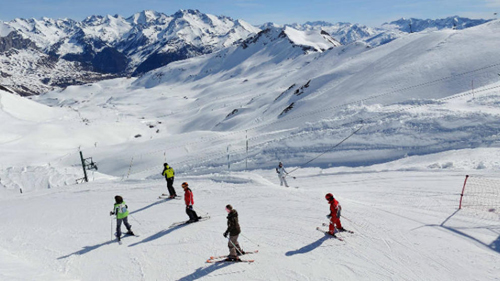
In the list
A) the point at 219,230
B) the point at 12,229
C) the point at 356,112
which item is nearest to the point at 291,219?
the point at 219,230

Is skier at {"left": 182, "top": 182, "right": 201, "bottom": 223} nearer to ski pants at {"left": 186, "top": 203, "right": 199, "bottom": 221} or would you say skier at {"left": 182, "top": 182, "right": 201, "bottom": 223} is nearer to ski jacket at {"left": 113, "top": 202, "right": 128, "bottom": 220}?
ski pants at {"left": 186, "top": 203, "right": 199, "bottom": 221}

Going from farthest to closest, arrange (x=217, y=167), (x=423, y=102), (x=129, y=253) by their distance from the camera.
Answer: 1. (x=423, y=102)
2. (x=217, y=167)
3. (x=129, y=253)

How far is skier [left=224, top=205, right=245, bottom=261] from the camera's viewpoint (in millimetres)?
10461

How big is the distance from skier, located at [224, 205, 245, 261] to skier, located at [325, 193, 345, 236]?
332 centimetres

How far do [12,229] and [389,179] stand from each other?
64.6 ft

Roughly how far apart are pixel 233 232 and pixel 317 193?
7.45 metres

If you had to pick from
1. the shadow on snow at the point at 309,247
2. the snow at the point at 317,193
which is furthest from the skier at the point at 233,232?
the shadow on snow at the point at 309,247

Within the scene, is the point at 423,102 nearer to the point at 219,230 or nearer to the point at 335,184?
the point at 335,184

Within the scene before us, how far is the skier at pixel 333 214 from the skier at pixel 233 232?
3320mm

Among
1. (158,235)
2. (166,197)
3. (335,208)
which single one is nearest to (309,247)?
(335,208)

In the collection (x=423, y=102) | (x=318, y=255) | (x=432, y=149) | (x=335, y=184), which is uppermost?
(x=423, y=102)

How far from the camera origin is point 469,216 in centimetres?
1327

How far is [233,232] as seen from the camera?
414 inches

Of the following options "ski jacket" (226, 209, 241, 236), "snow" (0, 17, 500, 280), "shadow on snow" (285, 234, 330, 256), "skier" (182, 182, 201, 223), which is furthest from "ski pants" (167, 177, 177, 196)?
"shadow on snow" (285, 234, 330, 256)
